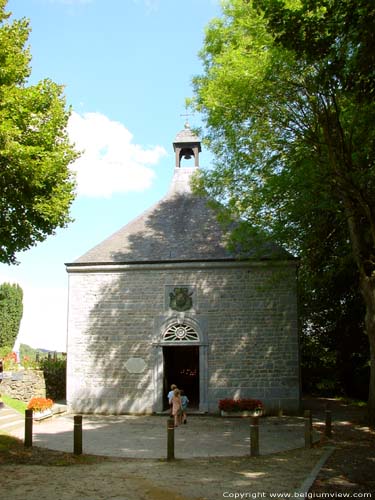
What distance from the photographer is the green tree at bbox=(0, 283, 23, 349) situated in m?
39.6

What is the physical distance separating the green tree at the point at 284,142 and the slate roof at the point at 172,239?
233 cm

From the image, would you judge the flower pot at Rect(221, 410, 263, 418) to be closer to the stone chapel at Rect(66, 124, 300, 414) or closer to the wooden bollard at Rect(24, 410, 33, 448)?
the stone chapel at Rect(66, 124, 300, 414)

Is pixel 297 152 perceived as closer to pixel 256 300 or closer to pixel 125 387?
pixel 256 300

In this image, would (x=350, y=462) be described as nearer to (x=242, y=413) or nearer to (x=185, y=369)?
(x=242, y=413)

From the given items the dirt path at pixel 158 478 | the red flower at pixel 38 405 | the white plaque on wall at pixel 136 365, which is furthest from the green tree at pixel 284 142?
the red flower at pixel 38 405

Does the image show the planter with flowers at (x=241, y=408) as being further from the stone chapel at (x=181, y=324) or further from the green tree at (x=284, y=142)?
the green tree at (x=284, y=142)

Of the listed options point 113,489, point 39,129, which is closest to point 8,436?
point 113,489

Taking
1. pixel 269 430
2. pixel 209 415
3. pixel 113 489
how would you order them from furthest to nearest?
1. pixel 209 415
2. pixel 269 430
3. pixel 113 489

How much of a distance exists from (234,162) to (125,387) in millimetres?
8557

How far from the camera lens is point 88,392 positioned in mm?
17094

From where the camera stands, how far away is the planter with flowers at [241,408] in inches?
624

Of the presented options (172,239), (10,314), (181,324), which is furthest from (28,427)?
(10,314)

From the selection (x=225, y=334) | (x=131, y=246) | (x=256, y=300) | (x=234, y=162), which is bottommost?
(x=225, y=334)

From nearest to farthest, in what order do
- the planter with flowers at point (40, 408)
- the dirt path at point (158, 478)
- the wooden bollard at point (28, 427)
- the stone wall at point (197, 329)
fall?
the dirt path at point (158, 478), the wooden bollard at point (28, 427), the planter with flowers at point (40, 408), the stone wall at point (197, 329)
